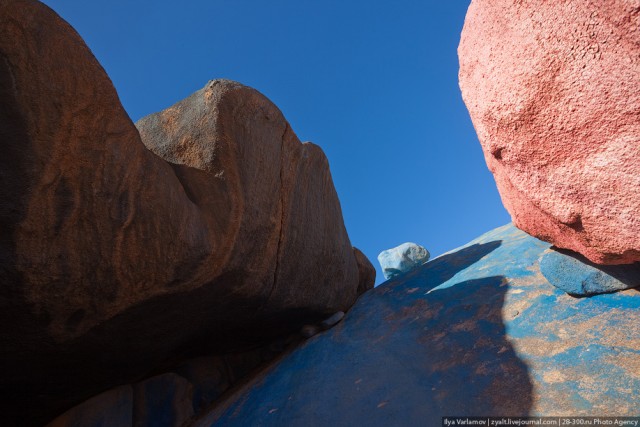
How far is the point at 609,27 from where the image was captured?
6.68ft

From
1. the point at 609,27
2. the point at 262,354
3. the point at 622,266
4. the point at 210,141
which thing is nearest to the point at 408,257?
the point at 262,354

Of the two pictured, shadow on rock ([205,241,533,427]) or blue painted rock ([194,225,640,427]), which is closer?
blue painted rock ([194,225,640,427])

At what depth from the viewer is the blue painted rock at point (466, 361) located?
7.89 feet

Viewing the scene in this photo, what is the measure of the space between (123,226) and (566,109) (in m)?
2.53

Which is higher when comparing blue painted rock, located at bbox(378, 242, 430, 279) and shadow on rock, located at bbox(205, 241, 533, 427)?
blue painted rock, located at bbox(378, 242, 430, 279)

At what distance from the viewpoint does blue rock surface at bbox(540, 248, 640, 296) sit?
9.76 ft

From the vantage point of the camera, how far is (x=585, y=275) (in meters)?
3.05

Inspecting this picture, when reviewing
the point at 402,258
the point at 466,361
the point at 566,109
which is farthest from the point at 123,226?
the point at 402,258

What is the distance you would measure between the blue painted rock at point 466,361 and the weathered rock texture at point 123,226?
66 centimetres

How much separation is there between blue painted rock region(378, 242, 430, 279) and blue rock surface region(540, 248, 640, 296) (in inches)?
211

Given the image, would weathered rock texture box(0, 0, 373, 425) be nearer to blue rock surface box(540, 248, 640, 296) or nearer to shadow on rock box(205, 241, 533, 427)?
shadow on rock box(205, 241, 533, 427)

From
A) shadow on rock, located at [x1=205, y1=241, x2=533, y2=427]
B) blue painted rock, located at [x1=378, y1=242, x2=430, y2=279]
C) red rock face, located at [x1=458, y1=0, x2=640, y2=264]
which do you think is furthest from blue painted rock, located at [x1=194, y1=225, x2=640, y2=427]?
blue painted rock, located at [x1=378, y1=242, x2=430, y2=279]

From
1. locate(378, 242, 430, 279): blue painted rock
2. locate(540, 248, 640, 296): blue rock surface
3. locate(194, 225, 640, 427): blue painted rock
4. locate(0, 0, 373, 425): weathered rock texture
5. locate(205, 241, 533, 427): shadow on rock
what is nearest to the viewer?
locate(0, 0, 373, 425): weathered rock texture

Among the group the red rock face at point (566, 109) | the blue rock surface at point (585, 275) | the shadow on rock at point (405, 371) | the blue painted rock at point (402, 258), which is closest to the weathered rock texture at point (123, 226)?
the shadow on rock at point (405, 371)
